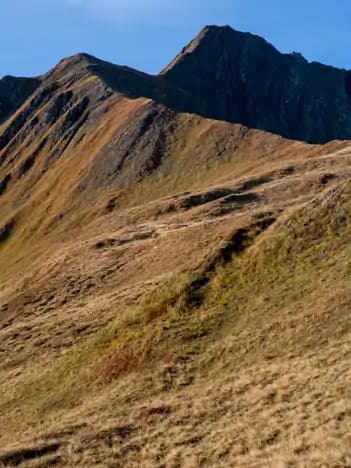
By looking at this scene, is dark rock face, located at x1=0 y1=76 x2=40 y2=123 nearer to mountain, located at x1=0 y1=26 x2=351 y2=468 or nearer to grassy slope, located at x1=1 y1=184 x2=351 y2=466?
mountain, located at x1=0 y1=26 x2=351 y2=468

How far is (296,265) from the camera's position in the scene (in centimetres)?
3269

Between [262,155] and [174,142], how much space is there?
19019mm

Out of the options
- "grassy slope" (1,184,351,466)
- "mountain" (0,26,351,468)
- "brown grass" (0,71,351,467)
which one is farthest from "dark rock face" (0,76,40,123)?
"grassy slope" (1,184,351,466)

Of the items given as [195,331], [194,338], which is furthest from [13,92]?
[194,338]

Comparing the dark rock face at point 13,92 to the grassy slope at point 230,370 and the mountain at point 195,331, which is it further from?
the grassy slope at point 230,370

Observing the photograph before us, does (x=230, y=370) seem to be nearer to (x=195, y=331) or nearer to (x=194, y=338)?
(x=194, y=338)

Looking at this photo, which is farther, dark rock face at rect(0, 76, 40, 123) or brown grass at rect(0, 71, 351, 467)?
dark rock face at rect(0, 76, 40, 123)

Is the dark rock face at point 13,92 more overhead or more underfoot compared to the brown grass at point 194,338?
more overhead

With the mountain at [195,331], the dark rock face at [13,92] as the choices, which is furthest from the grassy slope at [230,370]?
the dark rock face at [13,92]

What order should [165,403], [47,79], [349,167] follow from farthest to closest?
[47,79]
[349,167]
[165,403]

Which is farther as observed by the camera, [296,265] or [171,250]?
[171,250]

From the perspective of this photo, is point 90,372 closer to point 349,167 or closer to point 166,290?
point 166,290

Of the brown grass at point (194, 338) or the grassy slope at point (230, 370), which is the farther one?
the brown grass at point (194, 338)

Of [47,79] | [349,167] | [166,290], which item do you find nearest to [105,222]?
[349,167]
